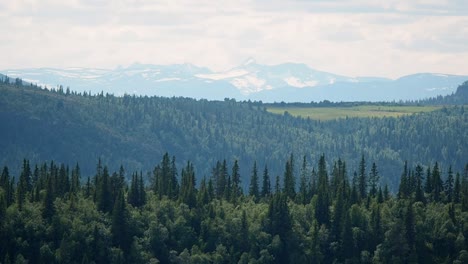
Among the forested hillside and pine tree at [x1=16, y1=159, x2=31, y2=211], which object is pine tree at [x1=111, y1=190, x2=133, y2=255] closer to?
the forested hillside

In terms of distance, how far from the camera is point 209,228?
180 metres

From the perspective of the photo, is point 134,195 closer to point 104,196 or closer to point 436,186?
point 104,196

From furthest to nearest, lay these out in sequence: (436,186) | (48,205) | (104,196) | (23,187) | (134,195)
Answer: (436,186), (134,195), (23,187), (104,196), (48,205)

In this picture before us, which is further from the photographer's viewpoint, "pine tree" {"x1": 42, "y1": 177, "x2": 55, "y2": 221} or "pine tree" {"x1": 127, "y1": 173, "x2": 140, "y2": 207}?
"pine tree" {"x1": 127, "y1": 173, "x2": 140, "y2": 207}

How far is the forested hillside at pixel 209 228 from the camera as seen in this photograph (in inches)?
6658

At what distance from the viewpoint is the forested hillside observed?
169 meters

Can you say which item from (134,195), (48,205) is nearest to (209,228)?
(134,195)

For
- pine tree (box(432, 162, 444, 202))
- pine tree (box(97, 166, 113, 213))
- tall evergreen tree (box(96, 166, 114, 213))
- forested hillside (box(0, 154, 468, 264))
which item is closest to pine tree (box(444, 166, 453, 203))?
pine tree (box(432, 162, 444, 202))

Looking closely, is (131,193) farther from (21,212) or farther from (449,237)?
(449,237)

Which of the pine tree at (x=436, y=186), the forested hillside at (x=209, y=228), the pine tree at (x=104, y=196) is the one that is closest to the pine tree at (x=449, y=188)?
the pine tree at (x=436, y=186)

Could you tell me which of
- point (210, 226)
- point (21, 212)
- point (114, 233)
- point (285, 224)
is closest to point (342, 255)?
point (285, 224)

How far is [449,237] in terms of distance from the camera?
175250 mm

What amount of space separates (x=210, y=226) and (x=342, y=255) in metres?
21.9

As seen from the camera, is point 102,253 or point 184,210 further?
point 184,210
